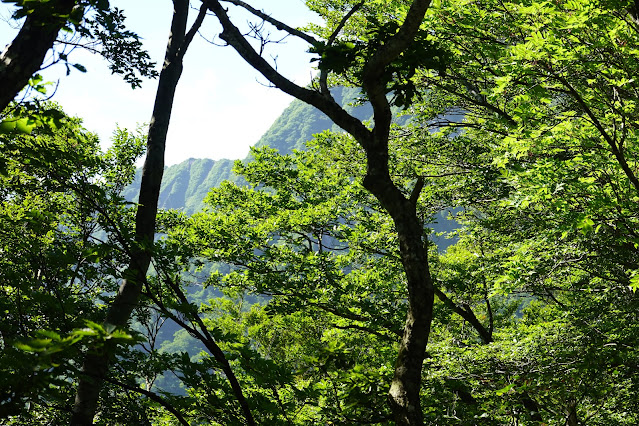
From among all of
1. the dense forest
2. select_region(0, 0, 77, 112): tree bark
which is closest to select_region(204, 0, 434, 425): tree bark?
the dense forest

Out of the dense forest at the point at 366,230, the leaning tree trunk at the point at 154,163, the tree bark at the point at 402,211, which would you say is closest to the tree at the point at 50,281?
the dense forest at the point at 366,230

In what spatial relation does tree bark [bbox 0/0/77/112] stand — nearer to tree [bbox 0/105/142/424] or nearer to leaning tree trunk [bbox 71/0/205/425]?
tree [bbox 0/105/142/424]

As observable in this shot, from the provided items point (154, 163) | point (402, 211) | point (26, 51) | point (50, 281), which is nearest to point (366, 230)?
point (154, 163)

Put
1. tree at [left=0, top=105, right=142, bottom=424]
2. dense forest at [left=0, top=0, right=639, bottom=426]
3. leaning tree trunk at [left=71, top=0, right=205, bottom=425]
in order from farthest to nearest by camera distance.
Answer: leaning tree trunk at [left=71, top=0, right=205, bottom=425] → dense forest at [left=0, top=0, right=639, bottom=426] → tree at [left=0, top=105, right=142, bottom=424]

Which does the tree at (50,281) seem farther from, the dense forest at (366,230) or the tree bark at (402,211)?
the tree bark at (402,211)

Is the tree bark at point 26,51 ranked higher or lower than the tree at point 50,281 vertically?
higher

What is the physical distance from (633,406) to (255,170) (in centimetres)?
1162

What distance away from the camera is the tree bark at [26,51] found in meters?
3.03

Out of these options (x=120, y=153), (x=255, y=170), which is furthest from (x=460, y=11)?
(x=120, y=153)

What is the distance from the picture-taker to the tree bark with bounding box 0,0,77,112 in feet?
9.94

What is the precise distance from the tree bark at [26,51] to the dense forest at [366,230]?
0.01m

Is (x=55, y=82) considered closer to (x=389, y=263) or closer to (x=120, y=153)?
(x=389, y=263)

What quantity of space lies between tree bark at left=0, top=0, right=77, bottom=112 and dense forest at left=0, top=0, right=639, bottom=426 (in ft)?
0.05

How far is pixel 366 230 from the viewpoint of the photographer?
1030cm
